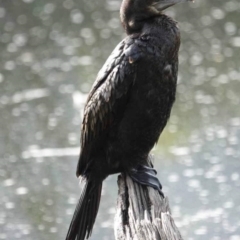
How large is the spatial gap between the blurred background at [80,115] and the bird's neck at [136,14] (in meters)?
3.06

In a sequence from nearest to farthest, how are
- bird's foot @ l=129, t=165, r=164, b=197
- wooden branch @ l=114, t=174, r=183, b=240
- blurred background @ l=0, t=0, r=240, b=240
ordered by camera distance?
1. wooden branch @ l=114, t=174, r=183, b=240
2. bird's foot @ l=129, t=165, r=164, b=197
3. blurred background @ l=0, t=0, r=240, b=240

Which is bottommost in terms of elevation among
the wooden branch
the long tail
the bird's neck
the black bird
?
the wooden branch

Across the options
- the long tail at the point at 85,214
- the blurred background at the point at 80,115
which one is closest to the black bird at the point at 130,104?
the long tail at the point at 85,214

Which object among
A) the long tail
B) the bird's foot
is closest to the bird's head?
the bird's foot

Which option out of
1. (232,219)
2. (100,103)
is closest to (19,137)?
(232,219)

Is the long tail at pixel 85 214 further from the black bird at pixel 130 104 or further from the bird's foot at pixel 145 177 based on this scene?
the bird's foot at pixel 145 177

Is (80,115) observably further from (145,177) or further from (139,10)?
(145,177)

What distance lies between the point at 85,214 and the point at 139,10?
0.93m

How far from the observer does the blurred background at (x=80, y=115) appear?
7.51 meters

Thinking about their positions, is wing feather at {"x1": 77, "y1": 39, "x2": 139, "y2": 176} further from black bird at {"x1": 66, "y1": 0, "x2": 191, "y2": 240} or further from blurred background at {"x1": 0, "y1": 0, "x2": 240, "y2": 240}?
blurred background at {"x1": 0, "y1": 0, "x2": 240, "y2": 240}

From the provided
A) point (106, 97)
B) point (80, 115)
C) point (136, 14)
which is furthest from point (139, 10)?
point (80, 115)

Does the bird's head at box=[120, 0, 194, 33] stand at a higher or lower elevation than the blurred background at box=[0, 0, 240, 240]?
lower

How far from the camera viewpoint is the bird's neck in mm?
4242

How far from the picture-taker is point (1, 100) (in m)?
9.70
